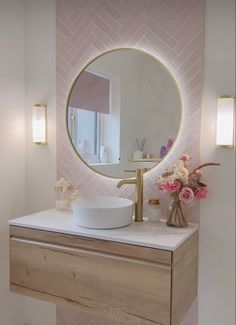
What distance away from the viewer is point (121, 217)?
1.72m

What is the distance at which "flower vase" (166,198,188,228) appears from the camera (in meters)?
1.76

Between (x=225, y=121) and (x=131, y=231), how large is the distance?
2.42 ft

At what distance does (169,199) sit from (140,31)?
3.24 ft

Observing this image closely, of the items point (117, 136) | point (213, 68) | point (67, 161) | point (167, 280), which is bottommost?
point (167, 280)

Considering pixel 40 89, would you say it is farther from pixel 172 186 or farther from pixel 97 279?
pixel 97 279

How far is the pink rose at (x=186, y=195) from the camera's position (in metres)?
1.68

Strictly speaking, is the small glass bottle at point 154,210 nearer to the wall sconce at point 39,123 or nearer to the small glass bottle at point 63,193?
the small glass bottle at point 63,193

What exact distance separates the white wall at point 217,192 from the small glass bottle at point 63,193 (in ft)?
2.77

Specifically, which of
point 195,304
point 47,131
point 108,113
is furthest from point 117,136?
point 195,304

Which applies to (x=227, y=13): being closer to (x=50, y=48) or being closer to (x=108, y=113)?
(x=108, y=113)

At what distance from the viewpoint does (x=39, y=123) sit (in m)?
2.25

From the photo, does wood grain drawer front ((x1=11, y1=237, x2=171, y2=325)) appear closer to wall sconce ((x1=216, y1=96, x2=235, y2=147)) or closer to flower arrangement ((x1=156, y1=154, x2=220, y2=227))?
flower arrangement ((x1=156, y1=154, x2=220, y2=227))

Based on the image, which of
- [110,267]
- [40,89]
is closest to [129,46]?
[40,89]

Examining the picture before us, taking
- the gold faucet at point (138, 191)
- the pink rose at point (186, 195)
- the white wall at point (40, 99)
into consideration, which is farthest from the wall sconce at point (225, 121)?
the white wall at point (40, 99)
